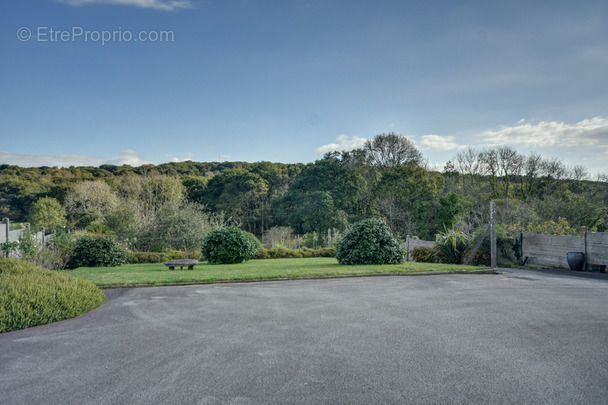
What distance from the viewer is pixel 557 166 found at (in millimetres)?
28609

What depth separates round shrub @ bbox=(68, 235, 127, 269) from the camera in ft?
47.4

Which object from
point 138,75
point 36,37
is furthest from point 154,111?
point 36,37

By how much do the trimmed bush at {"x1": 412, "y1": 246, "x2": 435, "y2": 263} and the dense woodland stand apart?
7814mm

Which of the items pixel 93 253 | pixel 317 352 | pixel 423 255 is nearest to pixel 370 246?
pixel 423 255

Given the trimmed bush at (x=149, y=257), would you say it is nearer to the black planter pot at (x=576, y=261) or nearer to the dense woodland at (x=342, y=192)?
the dense woodland at (x=342, y=192)

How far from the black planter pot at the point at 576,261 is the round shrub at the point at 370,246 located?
A: 5729 mm

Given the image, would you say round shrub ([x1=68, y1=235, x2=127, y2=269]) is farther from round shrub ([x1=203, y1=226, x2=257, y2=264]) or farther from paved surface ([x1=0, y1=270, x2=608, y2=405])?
paved surface ([x1=0, y1=270, x2=608, y2=405])

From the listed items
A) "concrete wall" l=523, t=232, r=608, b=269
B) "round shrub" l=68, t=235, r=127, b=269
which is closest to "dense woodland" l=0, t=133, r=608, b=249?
"round shrub" l=68, t=235, r=127, b=269

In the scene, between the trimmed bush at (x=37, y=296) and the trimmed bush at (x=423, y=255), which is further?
the trimmed bush at (x=423, y=255)


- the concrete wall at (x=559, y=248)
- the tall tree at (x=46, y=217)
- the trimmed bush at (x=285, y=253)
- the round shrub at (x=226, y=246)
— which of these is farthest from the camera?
the tall tree at (x=46, y=217)

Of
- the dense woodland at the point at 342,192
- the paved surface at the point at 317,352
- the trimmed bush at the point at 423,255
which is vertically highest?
the dense woodland at the point at 342,192

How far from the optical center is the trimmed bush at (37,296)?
17.8ft

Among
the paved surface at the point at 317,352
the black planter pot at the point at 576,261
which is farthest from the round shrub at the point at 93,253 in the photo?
the black planter pot at the point at 576,261

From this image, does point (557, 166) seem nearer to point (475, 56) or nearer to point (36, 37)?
point (475, 56)
